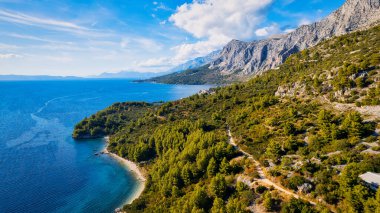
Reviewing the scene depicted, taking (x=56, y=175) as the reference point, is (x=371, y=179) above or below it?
above

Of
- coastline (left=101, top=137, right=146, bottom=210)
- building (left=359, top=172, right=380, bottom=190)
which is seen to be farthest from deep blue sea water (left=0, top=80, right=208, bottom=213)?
building (left=359, top=172, right=380, bottom=190)

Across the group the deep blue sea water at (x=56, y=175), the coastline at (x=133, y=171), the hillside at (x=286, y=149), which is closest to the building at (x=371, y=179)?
the hillside at (x=286, y=149)

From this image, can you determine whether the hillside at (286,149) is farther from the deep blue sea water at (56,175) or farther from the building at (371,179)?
the deep blue sea water at (56,175)

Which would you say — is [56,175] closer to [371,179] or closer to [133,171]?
[133,171]

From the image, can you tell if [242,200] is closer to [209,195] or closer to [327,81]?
[209,195]

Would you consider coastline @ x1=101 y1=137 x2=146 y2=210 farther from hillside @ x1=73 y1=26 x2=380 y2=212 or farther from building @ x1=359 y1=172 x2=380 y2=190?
building @ x1=359 y1=172 x2=380 y2=190

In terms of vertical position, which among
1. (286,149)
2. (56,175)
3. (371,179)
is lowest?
(56,175)

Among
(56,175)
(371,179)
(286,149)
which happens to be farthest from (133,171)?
(371,179)
